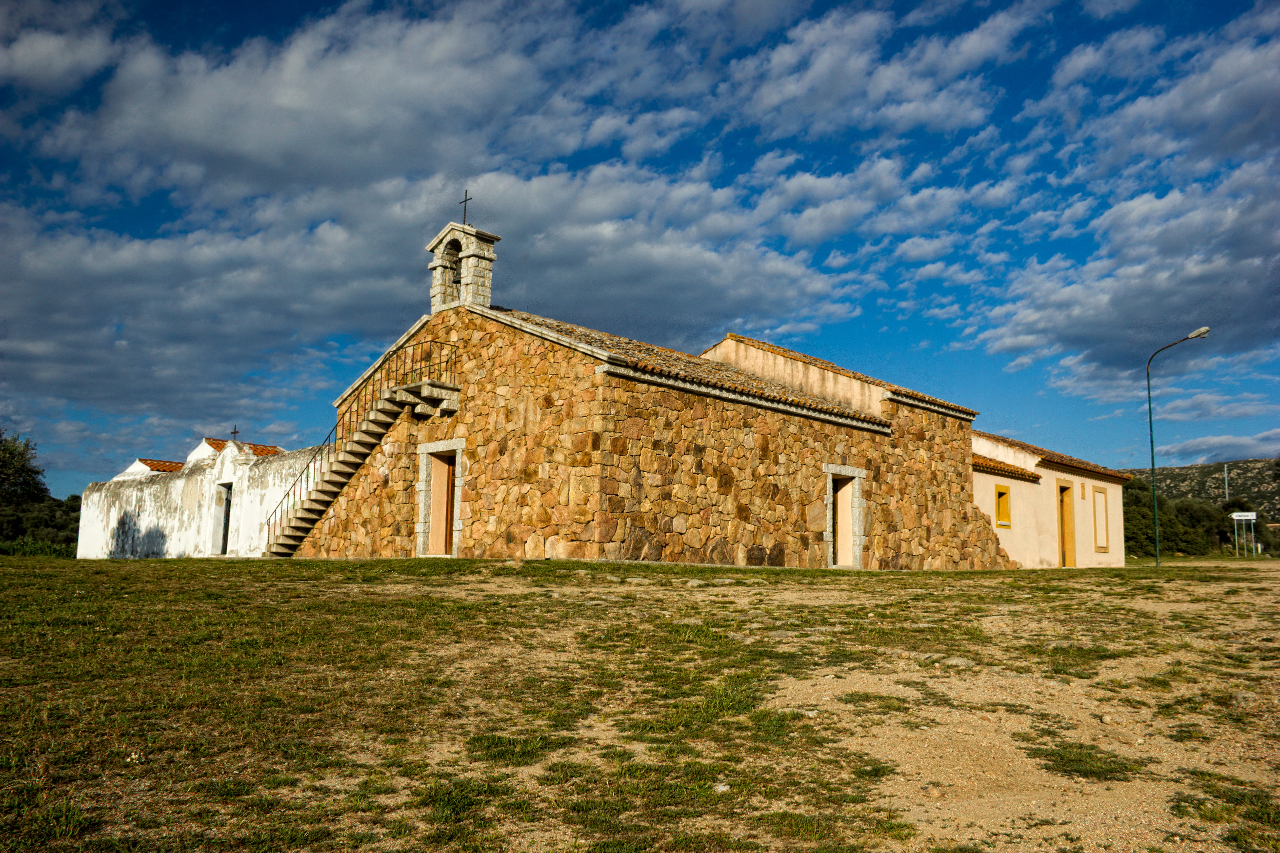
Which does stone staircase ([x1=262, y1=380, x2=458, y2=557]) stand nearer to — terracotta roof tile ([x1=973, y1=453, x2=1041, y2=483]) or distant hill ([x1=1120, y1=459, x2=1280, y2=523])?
terracotta roof tile ([x1=973, y1=453, x2=1041, y2=483])

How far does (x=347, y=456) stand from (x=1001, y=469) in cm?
1834

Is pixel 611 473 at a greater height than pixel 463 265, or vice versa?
pixel 463 265

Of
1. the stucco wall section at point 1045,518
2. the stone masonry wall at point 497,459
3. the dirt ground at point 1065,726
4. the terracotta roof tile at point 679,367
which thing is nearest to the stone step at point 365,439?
the stone masonry wall at point 497,459

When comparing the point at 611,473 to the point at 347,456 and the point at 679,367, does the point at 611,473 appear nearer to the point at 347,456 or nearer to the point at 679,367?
the point at 679,367

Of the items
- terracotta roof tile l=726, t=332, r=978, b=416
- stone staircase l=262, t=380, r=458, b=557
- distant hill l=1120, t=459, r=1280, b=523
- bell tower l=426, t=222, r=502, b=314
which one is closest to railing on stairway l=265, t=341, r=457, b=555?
stone staircase l=262, t=380, r=458, b=557

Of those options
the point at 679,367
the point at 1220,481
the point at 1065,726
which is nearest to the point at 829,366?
the point at 679,367

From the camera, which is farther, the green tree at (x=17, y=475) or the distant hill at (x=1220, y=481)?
the distant hill at (x=1220, y=481)

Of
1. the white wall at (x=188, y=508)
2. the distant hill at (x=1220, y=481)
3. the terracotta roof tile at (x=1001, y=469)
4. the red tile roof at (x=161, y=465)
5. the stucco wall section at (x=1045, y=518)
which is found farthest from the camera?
the distant hill at (x=1220, y=481)

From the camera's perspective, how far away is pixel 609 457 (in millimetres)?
15266

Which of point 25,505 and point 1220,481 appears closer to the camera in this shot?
point 25,505

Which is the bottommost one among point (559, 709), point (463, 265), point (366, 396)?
point (559, 709)

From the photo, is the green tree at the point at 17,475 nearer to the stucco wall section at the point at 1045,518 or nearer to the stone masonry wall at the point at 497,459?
the stone masonry wall at the point at 497,459

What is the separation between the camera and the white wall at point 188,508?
2339 cm

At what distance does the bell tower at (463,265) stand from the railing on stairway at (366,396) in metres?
1.10
